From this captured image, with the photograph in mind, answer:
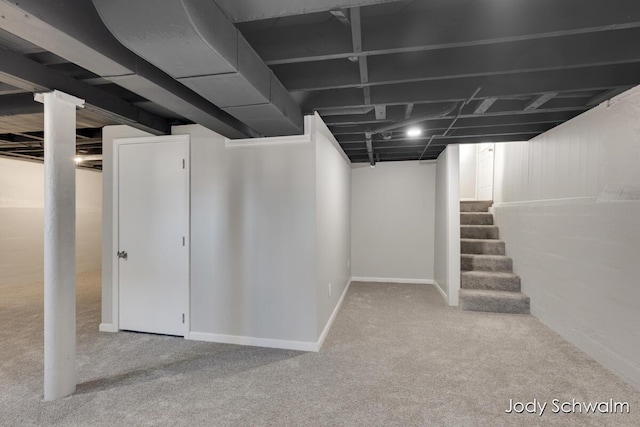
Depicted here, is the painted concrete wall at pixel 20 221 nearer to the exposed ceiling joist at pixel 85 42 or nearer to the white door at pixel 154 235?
the white door at pixel 154 235

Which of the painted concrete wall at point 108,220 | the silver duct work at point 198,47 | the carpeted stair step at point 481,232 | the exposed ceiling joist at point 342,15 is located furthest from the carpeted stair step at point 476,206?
the painted concrete wall at point 108,220

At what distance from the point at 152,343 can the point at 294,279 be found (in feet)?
5.12

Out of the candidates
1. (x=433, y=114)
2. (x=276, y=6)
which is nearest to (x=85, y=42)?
(x=276, y=6)

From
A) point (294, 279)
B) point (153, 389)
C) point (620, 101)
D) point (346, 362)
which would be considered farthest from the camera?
point (294, 279)

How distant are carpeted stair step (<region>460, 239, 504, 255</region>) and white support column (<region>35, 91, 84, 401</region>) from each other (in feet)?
15.7

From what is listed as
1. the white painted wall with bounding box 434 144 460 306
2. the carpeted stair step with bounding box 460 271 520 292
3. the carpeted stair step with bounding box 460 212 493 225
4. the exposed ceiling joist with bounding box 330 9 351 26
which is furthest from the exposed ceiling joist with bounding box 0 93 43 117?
the carpeted stair step with bounding box 460 212 493 225

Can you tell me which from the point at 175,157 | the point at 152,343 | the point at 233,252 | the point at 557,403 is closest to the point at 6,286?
the point at 152,343

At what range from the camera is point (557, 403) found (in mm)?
2049

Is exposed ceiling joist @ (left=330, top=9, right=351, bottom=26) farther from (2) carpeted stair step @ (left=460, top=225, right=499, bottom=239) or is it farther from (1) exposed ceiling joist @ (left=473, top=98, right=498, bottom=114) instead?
(2) carpeted stair step @ (left=460, top=225, right=499, bottom=239)

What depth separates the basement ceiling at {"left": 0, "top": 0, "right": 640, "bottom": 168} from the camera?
4.81 feet

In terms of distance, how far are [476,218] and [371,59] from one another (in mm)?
3885

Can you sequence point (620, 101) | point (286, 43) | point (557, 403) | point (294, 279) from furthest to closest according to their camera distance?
point (294, 279) → point (620, 101) → point (557, 403) → point (286, 43)

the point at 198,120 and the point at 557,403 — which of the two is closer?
the point at 557,403

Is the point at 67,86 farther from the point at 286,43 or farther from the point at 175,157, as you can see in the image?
the point at 286,43
